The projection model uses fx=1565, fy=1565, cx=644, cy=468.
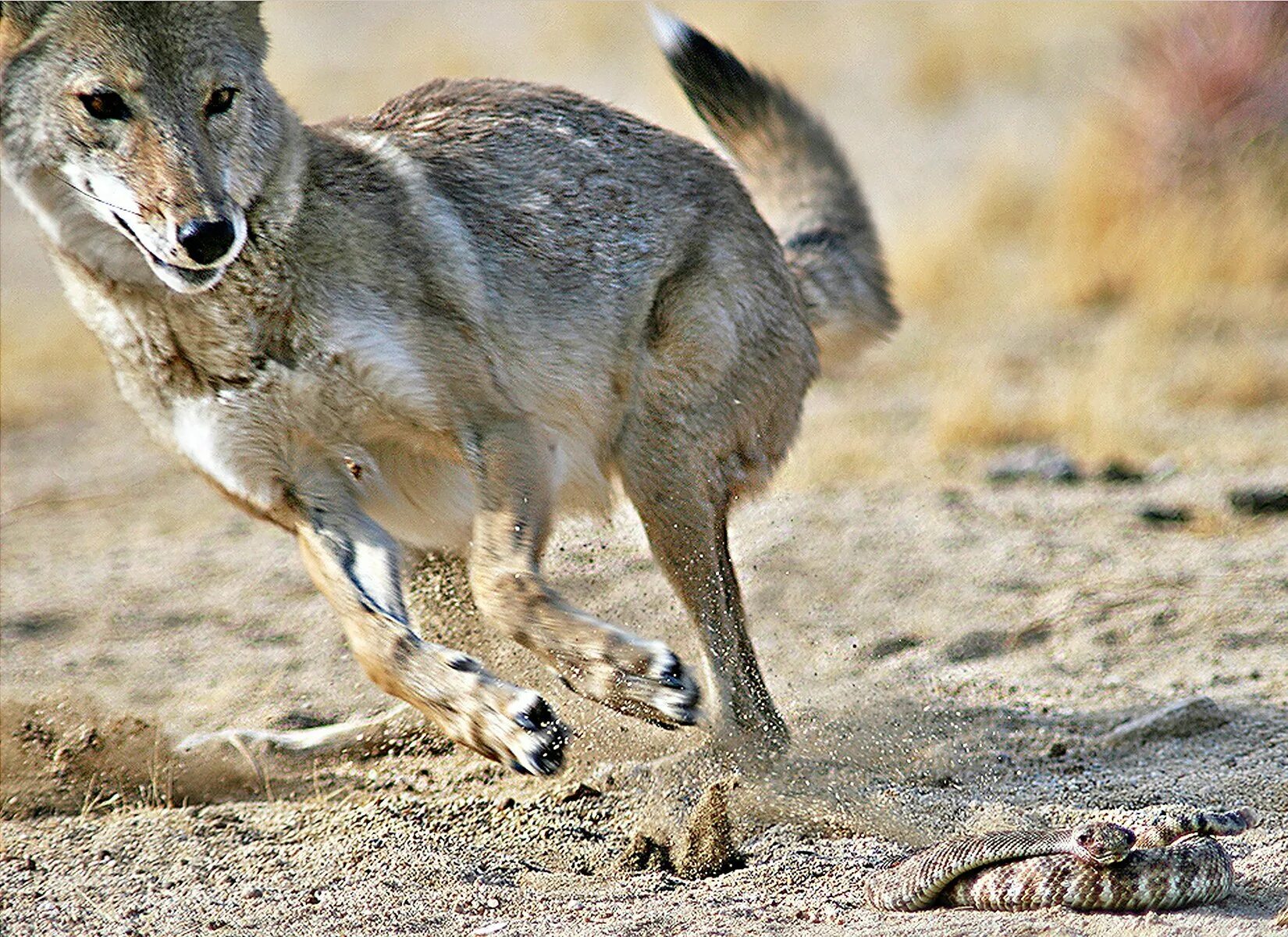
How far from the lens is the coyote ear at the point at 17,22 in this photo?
370cm

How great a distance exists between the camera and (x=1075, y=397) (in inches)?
321

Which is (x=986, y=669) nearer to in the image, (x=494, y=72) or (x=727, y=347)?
(x=727, y=347)

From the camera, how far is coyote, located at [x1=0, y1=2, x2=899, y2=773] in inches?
141

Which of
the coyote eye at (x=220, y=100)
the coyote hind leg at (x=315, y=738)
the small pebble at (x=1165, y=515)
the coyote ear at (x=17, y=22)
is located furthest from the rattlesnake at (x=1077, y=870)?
the small pebble at (x=1165, y=515)

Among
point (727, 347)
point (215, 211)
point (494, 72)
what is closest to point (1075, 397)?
point (727, 347)

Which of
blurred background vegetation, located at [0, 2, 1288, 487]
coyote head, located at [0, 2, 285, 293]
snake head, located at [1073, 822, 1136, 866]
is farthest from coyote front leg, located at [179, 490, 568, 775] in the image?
blurred background vegetation, located at [0, 2, 1288, 487]

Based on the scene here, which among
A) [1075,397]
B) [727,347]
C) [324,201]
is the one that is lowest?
[1075,397]

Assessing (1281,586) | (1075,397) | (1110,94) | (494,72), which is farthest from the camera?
(494,72)

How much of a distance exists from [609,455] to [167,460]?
458 cm

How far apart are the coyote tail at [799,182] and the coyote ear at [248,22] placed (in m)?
1.56

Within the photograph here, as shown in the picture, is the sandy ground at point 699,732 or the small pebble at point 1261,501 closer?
the sandy ground at point 699,732

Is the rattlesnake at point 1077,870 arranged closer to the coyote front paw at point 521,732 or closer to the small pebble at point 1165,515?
the coyote front paw at point 521,732

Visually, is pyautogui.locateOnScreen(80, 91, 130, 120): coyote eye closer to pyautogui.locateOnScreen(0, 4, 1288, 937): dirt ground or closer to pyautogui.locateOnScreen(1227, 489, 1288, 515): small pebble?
pyautogui.locateOnScreen(0, 4, 1288, 937): dirt ground

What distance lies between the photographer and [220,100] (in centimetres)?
374
